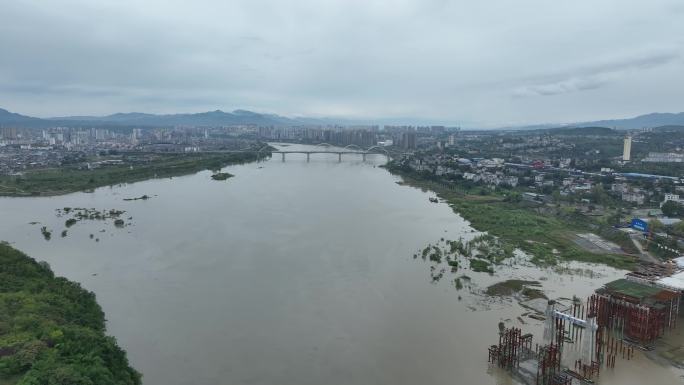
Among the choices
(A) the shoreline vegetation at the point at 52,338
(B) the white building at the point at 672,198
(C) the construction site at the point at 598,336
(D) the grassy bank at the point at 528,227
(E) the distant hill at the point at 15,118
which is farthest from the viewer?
(E) the distant hill at the point at 15,118

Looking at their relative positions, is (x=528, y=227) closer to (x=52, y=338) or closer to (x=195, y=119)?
(x=52, y=338)

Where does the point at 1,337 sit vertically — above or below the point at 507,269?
above

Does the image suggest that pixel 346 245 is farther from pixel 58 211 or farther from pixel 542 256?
pixel 58 211

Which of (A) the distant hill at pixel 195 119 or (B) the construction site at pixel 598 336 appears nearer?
(B) the construction site at pixel 598 336

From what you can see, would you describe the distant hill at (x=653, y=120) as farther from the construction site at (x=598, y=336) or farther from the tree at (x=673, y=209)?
the construction site at (x=598, y=336)

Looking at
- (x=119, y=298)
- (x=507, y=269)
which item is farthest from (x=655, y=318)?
(x=119, y=298)

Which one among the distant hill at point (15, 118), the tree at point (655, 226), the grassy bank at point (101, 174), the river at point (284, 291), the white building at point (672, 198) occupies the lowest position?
the river at point (284, 291)

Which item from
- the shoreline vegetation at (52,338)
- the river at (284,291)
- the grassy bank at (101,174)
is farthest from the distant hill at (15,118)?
the shoreline vegetation at (52,338)
